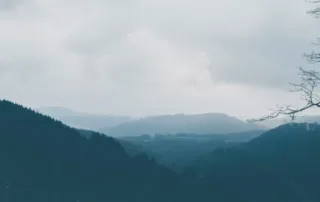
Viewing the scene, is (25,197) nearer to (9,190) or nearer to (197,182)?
(9,190)

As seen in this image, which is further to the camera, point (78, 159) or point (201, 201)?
point (78, 159)

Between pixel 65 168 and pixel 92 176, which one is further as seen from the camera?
pixel 92 176

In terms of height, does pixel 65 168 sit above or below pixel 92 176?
above

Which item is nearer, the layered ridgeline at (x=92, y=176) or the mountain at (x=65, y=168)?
the mountain at (x=65, y=168)

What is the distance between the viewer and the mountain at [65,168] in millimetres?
129125

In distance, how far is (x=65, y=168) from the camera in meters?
152

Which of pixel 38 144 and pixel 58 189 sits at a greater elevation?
pixel 38 144

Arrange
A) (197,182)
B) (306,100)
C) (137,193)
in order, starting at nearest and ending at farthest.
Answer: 1. (306,100)
2. (137,193)
3. (197,182)

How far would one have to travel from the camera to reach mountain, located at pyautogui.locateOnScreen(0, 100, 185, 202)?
424 feet

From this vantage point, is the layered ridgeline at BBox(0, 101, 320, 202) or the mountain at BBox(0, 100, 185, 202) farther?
the layered ridgeline at BBox(0, 101, 320, 202)

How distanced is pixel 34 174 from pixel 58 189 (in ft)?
23.2

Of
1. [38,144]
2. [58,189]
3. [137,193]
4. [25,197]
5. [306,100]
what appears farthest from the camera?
[38,144]

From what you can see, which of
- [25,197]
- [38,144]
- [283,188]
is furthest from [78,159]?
[283,188]

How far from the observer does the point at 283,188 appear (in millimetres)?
186625
